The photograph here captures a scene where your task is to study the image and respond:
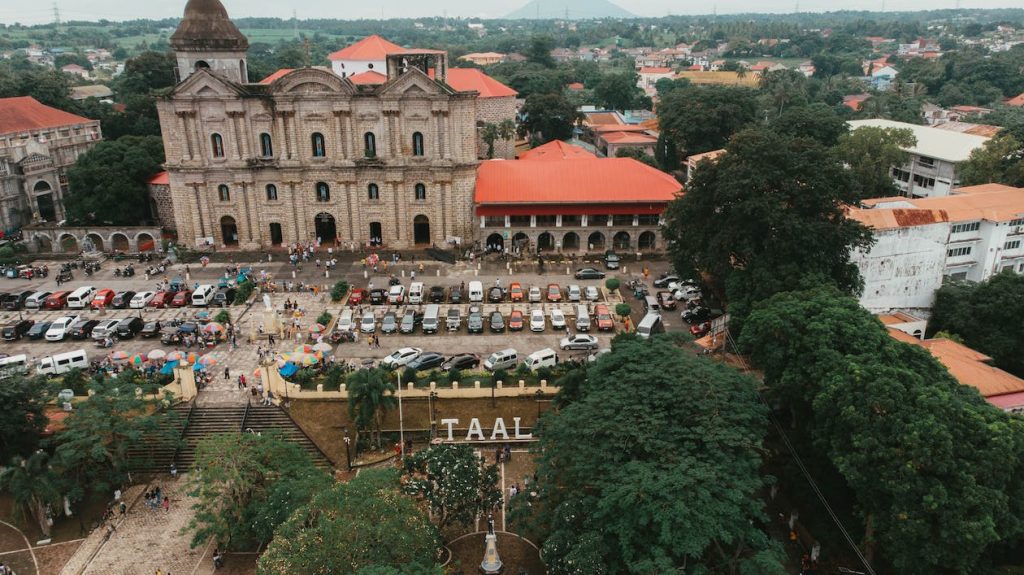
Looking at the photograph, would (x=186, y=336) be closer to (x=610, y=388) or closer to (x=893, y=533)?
(x=610, y=388)

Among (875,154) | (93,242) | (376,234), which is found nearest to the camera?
(93,242)

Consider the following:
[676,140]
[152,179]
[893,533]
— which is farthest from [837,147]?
[152,179]

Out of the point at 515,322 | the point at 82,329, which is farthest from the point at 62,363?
the point at 515,322

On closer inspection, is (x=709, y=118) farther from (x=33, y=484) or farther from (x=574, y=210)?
(x=33, y=484)

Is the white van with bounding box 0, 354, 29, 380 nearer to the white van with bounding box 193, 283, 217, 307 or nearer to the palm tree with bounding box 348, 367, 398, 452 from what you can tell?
the white van with bounding box 193, 283, 217, 307

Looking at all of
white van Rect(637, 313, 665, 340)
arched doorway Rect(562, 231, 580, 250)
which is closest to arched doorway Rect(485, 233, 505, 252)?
arched doorway Rect(562, 231, 580, 250)

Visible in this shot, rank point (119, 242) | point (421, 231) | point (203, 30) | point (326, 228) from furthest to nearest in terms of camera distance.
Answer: point (119, 242), point (326, 228), point (421, 231), point (203, 30)
